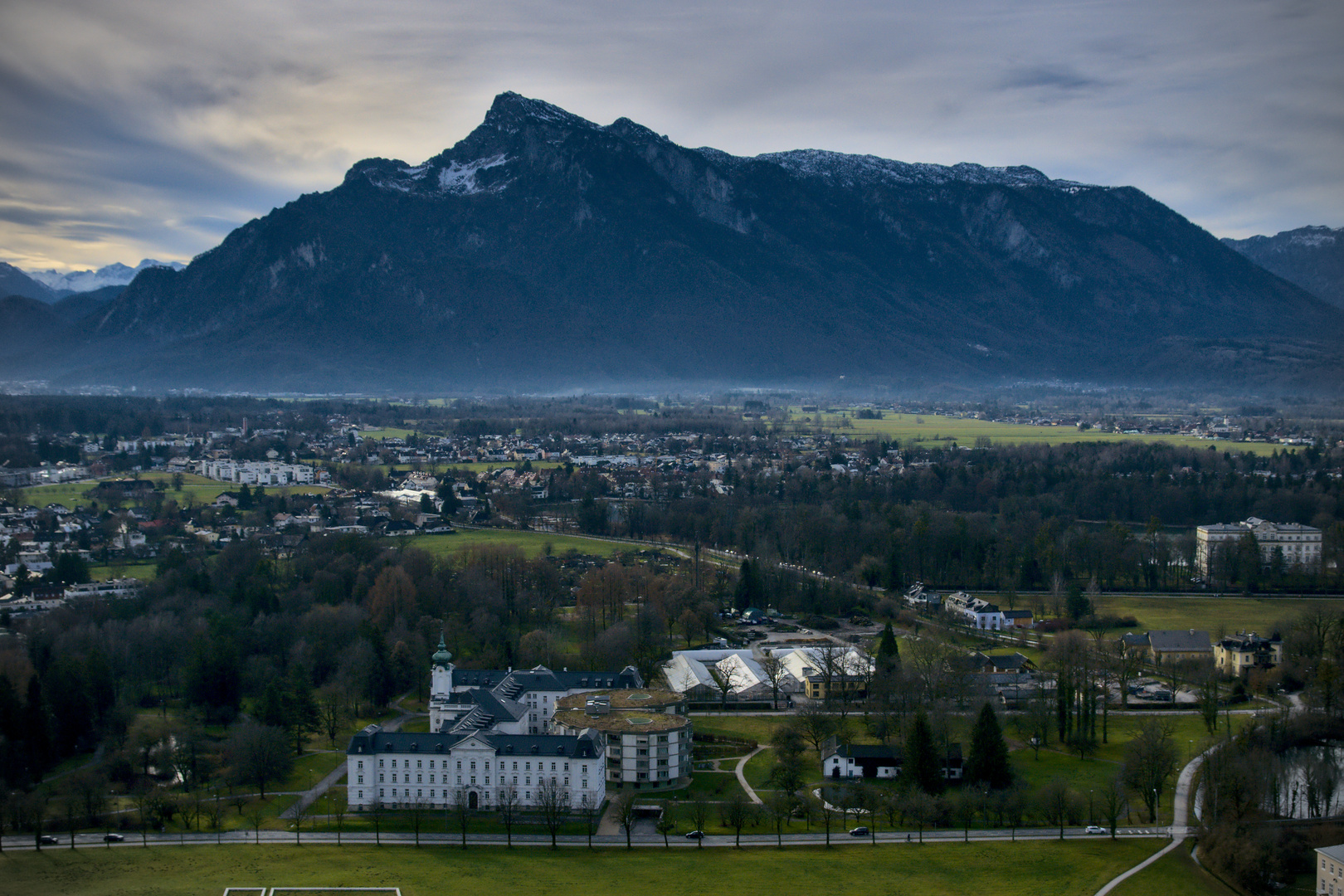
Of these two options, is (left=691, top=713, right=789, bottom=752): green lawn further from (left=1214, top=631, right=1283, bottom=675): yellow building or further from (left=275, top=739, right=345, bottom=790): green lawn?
(left=1214, top=631, right=1283, bottom=675): yellow building

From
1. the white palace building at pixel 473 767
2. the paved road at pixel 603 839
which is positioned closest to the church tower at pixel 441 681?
the white palace building at pixel 473 767

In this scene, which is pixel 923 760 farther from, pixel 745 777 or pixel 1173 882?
pixel 1173 882

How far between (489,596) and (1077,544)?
37.2 metres

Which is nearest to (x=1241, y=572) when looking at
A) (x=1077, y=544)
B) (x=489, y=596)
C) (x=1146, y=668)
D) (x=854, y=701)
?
(x=1077, y=544)

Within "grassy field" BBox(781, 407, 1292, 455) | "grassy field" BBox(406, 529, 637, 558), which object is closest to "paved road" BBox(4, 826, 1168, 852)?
"grassy field" BBox(406, 529, 637, 558)

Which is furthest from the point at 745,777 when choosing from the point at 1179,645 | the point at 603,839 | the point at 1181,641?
the point at 1181,641

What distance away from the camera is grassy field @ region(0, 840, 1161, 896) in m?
32.3

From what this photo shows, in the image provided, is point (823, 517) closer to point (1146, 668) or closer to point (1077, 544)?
point (1077, 544)

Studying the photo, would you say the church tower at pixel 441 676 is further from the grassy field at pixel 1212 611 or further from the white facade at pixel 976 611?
the grassy field at pixel 1212 611

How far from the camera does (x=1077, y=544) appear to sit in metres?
75.6

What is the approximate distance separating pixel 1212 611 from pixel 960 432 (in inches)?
3492

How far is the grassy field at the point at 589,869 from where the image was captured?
106 ft

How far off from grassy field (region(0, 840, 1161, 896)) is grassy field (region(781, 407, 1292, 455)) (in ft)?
329

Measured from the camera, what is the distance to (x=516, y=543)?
80.9 metres
